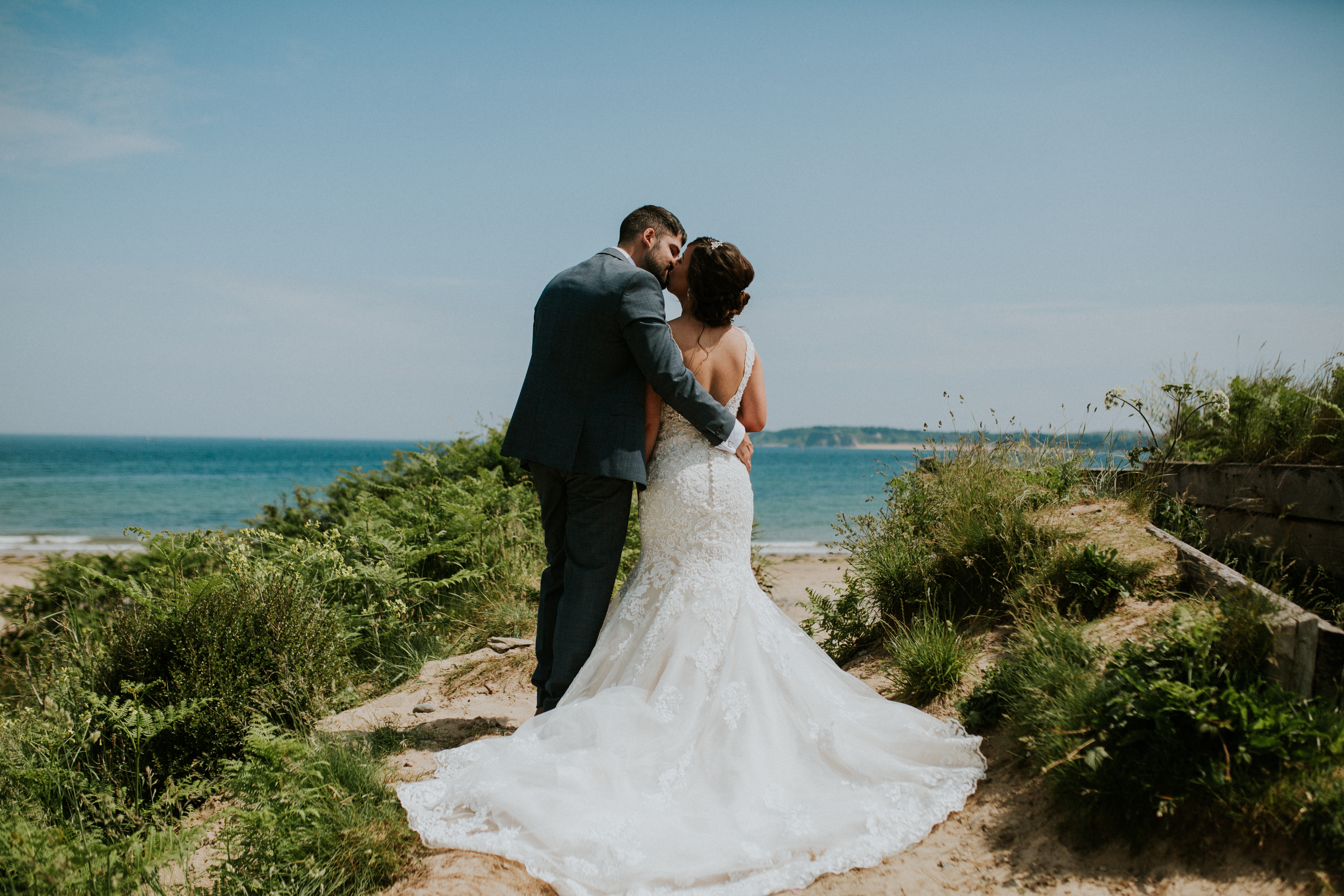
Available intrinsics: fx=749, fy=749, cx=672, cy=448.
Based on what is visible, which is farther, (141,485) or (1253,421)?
(141,485)

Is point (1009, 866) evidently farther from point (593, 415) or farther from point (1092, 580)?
point (593, 415)

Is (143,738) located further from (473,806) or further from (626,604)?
(626,604)

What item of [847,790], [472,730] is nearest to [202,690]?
[472,730]

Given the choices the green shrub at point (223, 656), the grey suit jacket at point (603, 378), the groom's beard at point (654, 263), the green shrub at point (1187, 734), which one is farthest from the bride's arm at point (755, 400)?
the green shrub at point (223, 656)

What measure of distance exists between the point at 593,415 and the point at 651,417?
13.9 inches

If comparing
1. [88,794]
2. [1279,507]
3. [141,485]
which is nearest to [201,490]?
[141,485]

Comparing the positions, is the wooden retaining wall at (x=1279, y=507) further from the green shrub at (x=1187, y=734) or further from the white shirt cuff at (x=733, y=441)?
the white shirt cuff at (x=733, y=441)

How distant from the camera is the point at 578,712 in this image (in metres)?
3.46

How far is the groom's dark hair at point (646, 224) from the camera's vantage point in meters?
4.21

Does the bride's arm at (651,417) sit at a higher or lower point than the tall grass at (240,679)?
higher

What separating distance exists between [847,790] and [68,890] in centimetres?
293

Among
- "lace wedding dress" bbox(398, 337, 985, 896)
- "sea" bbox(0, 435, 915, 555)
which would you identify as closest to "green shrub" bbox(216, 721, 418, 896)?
"lace wedding dress" bbox(398, 337, 985, 896)

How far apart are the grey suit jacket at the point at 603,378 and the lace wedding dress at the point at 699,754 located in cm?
23

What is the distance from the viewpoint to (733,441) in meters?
4.01
